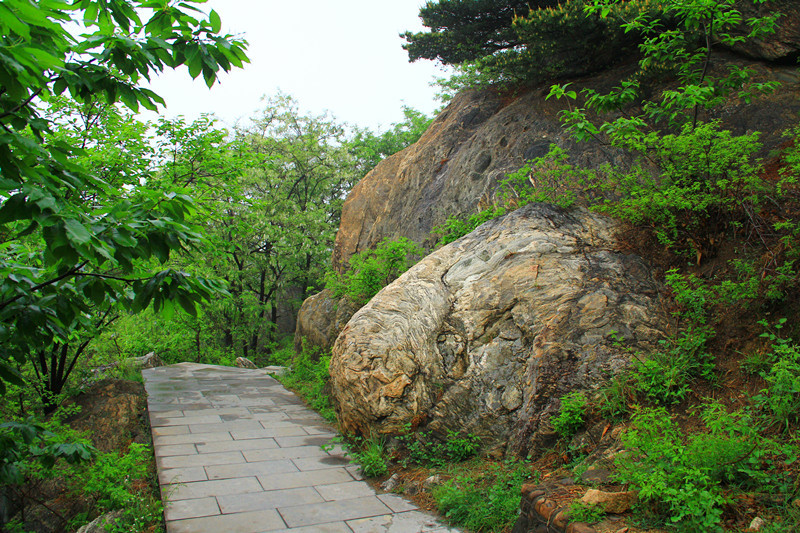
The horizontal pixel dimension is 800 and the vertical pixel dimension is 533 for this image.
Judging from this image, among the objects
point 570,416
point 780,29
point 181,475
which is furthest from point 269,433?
point 780,29

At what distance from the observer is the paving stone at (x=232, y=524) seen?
3.97m

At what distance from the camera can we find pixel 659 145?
17.7 feet

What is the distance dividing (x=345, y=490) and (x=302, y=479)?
53 cm

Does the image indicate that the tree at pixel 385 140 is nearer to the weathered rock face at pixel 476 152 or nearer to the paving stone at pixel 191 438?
the weathered rock face at pixel 476 152

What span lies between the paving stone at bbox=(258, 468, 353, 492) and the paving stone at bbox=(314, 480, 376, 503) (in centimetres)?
10

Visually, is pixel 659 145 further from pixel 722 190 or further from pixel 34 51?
pixel 34 51

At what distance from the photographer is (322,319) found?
36.3ft

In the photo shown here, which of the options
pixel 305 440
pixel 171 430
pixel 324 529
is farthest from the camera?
pixel 171 430

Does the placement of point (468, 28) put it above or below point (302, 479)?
above

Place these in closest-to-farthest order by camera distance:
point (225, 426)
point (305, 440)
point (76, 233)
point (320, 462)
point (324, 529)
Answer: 1. point (76, 233)
2. point (324, 529)
3. point (320, 462)
4. point (305, 440)
5. point (225, 426)

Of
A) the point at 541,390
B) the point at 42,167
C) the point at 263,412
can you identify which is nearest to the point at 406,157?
the point at 263,412

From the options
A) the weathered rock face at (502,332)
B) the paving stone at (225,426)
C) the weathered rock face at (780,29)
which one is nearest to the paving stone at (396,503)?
the weathered rock face at (502,332)

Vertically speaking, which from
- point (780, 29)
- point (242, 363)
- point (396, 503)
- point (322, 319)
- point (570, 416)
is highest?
point (780, 29)

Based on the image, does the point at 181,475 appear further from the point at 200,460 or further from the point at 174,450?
the point at 174,450
